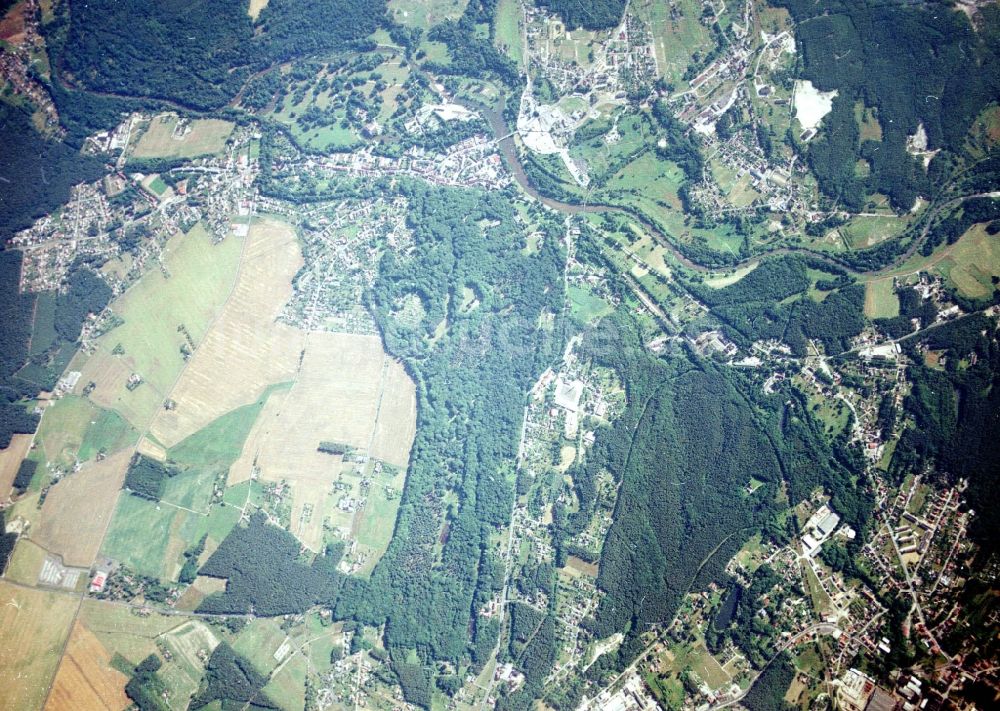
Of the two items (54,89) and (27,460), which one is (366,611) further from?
(54,89)

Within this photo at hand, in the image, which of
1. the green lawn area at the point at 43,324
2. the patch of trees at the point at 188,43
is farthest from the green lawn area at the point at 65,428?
the patch of trees at the point at 188,43

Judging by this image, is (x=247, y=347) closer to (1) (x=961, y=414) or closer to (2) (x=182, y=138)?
(2) (x=182, y=138)

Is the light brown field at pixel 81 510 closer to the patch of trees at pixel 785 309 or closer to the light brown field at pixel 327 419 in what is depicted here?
the light brown field at pixel 327 419

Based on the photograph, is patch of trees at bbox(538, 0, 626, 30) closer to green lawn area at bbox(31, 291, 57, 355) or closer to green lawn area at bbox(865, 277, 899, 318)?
green lawn area at bbox(865, 277, 899, 318)

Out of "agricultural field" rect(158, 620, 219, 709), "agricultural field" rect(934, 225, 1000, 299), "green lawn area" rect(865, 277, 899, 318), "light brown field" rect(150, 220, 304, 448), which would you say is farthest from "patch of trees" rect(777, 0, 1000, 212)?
"agricultural field" rect(158, 620, 219, 709)

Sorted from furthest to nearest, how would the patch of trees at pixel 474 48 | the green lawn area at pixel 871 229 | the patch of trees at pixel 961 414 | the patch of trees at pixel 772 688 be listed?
the patch of trees at pixel 474 48 → the green lawn area at pixel 871 229 → the patch of trees at pixel 961 414 → the patch of trees at pixel 772 688

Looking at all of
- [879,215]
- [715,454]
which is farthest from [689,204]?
[715,454]

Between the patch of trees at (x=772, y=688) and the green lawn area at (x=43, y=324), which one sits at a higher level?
the green lawn area at (x=43, y=324)
